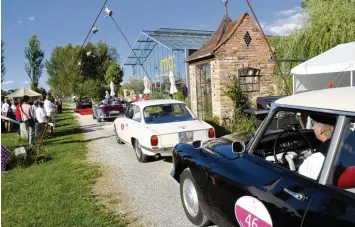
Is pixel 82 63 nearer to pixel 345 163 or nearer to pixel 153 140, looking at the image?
pixel 153 140

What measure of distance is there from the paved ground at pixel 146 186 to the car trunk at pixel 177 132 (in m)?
0.61

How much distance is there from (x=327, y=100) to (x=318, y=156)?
43cm

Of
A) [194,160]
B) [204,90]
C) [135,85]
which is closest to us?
[194,160]

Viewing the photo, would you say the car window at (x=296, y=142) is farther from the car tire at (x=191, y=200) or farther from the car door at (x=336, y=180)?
the car tire at (x=191, y=200)

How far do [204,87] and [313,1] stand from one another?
5378mm

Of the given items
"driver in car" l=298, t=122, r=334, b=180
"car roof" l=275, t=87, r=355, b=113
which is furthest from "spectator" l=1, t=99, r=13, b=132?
"driver in car" l=298, t=122, r=334, b=180

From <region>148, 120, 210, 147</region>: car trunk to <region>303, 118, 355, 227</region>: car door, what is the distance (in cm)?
469

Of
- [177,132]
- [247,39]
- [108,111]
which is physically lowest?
[108,111]

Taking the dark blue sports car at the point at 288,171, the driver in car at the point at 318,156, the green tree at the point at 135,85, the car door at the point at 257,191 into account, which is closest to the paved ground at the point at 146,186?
the dark blue sports car at the point at 288,171

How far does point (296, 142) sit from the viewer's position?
3305mm

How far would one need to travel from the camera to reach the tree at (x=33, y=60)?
185ft

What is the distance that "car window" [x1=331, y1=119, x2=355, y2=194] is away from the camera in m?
1.92

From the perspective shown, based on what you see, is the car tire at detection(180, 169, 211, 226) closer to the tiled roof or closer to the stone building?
the stone building

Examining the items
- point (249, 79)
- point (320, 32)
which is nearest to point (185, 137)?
point (249, 79)
